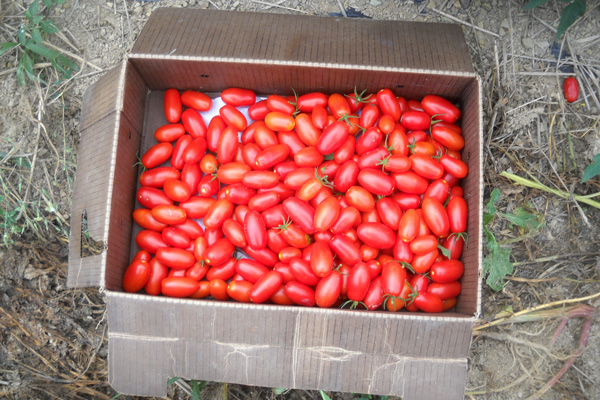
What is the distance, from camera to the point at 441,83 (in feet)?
7.39

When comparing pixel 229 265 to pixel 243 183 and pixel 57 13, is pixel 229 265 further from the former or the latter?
pixel 57 13

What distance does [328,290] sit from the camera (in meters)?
2.10

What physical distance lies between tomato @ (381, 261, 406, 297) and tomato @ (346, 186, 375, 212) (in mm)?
273

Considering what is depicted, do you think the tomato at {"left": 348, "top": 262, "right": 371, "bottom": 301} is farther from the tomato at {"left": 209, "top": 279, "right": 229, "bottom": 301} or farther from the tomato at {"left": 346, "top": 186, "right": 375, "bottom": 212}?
the tomato at {"left": 209, "top": 279, "right": 229, "bottom": 301}

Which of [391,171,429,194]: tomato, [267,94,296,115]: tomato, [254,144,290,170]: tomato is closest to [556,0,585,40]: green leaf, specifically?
[391,171,429,194]: tomato

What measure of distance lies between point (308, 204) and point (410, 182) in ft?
1.55

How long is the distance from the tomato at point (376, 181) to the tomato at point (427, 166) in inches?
5.4

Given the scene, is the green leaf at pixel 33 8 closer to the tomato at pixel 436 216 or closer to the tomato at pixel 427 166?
the tomato at pixel 427 166

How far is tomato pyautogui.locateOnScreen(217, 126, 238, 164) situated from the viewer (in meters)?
2.36

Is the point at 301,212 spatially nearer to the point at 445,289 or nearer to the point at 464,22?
the point at 445,289

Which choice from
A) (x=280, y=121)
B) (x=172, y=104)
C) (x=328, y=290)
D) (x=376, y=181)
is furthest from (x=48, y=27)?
(x=328, y=290)

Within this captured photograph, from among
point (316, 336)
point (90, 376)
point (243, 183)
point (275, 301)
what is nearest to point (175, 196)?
point (243, 183)

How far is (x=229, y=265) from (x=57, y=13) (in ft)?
5.93

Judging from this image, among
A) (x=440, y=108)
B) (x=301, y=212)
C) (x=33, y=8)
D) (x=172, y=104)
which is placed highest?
(x=33, y=8)
